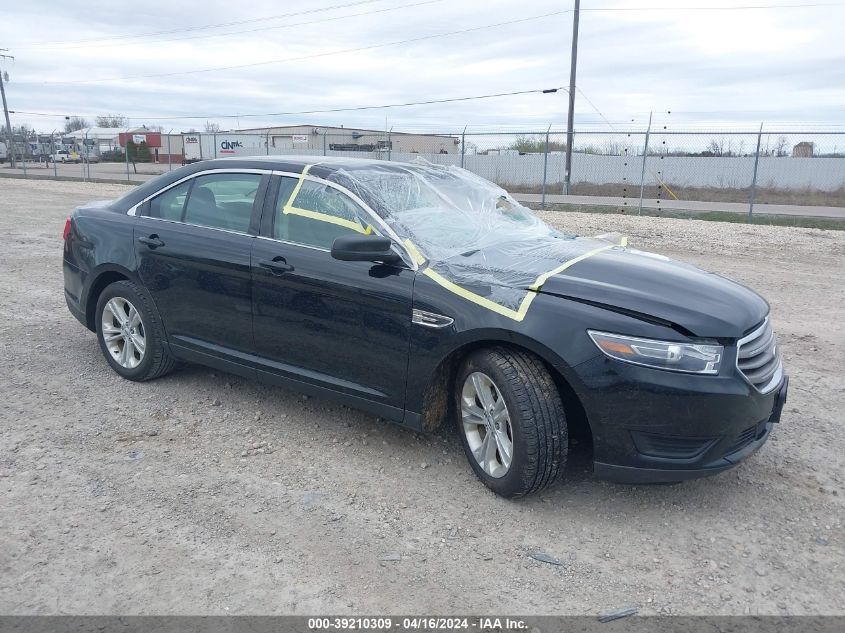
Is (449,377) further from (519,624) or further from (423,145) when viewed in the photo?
(423,145)

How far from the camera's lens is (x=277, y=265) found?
409 cm

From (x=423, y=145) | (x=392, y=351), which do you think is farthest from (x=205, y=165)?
(x=423, y=145)

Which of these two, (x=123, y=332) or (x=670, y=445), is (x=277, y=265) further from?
(x=670, y=445)

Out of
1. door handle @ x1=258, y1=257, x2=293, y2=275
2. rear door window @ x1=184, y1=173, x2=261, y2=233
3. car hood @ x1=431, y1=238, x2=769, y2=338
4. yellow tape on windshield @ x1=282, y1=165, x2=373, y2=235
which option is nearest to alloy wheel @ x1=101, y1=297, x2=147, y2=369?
rear door window @ x1=184, y1=173, x2=261, y2=233

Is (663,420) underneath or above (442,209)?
underneath

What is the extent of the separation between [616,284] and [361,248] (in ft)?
4.27

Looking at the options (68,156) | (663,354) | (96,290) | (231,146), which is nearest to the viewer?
(663,354)

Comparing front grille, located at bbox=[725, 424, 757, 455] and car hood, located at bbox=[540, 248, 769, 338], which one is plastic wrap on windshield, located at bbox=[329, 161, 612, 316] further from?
front grille, located at bbox=[725, 424, 757, 455]

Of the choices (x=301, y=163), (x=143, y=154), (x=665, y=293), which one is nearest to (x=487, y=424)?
(x=665, y=293)

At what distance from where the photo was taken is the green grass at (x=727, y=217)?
15.9 metres

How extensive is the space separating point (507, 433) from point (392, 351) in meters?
0.76

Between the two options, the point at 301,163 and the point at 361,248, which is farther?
the point at 301,163

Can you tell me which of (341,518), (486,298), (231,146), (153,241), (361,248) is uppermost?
(231,146)

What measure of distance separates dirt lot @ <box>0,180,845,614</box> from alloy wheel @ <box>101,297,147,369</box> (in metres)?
0.20
